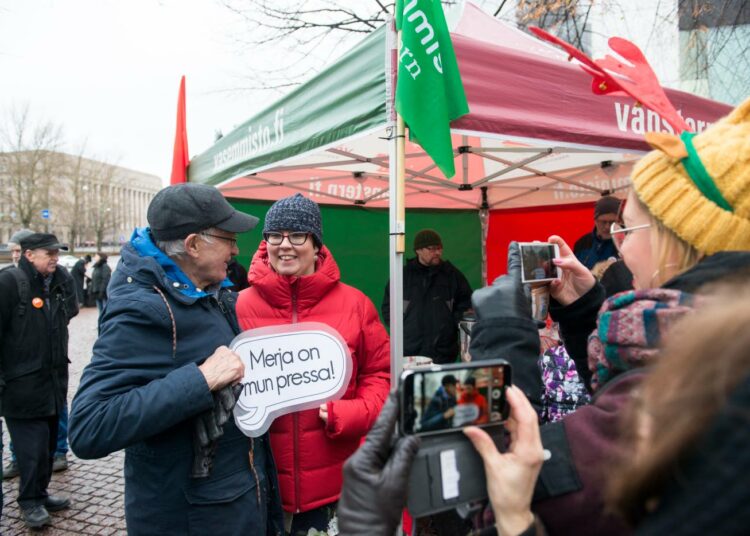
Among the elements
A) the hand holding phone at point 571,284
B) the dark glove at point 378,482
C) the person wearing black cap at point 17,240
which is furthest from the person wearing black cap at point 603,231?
the person wearing black cap at point 17,240

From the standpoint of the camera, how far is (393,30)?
2.12 metres

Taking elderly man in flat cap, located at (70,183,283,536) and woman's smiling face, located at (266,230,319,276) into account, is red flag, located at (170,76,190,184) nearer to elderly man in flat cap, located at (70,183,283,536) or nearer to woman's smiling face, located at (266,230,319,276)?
woman's smiling face, located at (266,230,319,276)

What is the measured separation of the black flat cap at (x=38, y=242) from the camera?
3.99m

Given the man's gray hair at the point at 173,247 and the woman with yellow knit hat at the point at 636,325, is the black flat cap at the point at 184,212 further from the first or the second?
the woman with yellow knit hat at the point at 636,325

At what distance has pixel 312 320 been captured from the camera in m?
2.10

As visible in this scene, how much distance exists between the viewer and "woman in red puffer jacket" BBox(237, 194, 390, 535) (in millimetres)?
1985

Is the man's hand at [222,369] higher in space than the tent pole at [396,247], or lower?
lower

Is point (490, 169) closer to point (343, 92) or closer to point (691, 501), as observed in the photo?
point (343, 92)

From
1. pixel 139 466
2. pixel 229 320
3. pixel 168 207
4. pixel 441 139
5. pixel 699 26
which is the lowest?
pixel 139 466

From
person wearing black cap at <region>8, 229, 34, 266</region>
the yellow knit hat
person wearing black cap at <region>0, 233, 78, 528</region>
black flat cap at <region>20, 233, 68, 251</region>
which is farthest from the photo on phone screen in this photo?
person wearing black cap at <region>8, 229, 34, 266</region>

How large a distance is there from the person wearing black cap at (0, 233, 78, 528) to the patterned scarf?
13.0 ft

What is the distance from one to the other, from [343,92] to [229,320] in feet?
4.45

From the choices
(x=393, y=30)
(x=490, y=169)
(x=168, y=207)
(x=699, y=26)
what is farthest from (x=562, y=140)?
(x=699, y=26)

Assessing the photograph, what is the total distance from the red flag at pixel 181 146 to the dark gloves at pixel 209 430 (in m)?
3.97
